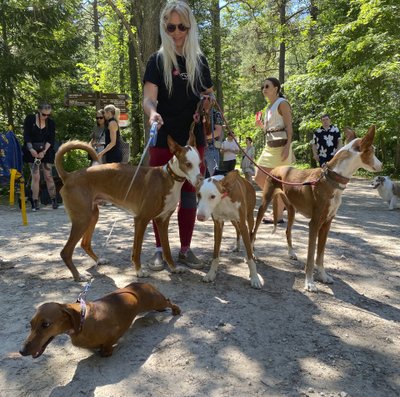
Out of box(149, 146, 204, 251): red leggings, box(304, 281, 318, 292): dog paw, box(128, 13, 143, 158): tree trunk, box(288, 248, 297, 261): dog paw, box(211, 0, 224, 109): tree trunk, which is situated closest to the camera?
box(304, 281, 318, 292): dog paw

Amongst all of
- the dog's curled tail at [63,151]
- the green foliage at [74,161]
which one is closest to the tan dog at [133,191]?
the dog's curled tail at [63,151]

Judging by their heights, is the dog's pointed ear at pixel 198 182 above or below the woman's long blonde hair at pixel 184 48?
below

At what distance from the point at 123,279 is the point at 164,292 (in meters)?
0.58

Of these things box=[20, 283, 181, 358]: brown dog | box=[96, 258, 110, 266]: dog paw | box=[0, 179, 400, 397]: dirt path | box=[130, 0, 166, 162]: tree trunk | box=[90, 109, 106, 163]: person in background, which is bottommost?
box=[0, 179, 400, 397]: dirt path

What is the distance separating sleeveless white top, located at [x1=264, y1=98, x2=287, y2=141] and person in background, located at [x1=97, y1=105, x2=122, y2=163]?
3760mm

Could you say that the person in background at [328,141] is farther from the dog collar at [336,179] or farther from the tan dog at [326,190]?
the dog collar at [336,179]

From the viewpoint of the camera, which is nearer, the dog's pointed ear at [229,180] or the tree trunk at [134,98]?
the dog's pointed ear at [229,180]

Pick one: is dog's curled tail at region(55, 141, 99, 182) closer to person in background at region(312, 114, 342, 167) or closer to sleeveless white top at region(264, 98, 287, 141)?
sleeveless white top at region(264, 98, 287, 141)

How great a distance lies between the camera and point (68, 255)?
3.95 metres

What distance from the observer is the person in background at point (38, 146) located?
8.54 m

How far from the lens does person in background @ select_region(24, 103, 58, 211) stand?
8.54 metres

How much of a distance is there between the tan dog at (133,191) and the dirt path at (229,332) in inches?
18.8

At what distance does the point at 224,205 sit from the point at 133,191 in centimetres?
100

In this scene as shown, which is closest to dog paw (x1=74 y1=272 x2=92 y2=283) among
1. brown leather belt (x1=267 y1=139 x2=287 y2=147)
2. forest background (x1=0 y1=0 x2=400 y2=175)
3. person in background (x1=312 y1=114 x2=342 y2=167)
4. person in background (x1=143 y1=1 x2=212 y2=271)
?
person in background (x1=143 y1=1 x2=212 y2=271)
